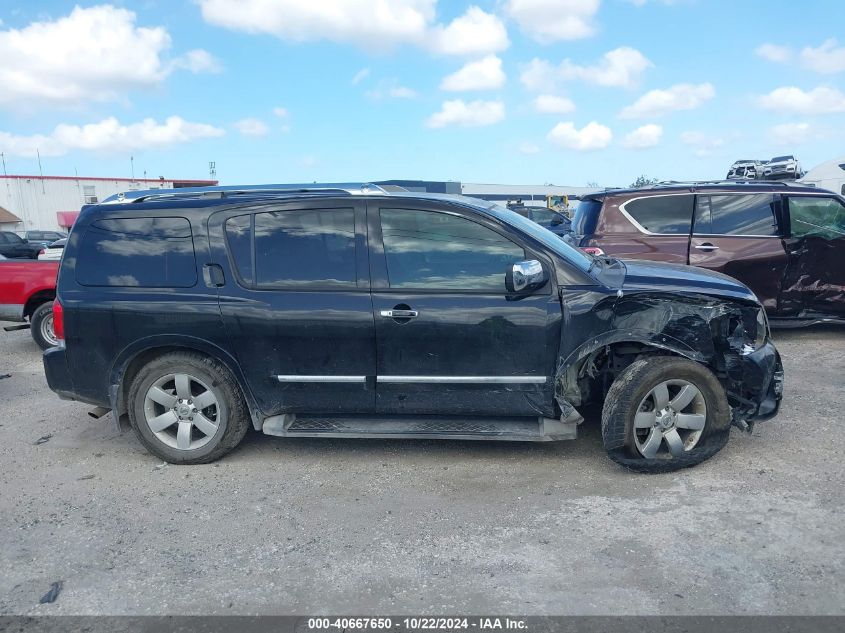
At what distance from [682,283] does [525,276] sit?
3.55 ft

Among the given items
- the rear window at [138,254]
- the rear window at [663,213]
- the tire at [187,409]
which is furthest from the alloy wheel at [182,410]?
the rear window at [663,213]

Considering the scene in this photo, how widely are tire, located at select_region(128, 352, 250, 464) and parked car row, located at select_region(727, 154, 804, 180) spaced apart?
30.9ft

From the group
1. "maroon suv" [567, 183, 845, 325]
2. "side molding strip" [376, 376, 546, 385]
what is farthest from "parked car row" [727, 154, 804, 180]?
"side molding strip" [376, 376, 546, 385]

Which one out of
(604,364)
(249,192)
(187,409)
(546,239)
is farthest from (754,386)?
(187,409)

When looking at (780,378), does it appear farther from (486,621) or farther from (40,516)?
(40,516)

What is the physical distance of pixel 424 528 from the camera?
3.66 m

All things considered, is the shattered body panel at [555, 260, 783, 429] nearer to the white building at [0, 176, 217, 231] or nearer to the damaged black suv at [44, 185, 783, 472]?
the damaged black suv at [44, 185, 783, 472]

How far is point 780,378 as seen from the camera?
14.4 feet

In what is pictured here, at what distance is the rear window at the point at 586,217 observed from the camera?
796 centimetres

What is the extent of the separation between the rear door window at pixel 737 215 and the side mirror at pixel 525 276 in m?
4.42

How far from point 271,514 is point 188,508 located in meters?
0.53

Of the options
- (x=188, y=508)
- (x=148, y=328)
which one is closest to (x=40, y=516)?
(x=188, y=508)

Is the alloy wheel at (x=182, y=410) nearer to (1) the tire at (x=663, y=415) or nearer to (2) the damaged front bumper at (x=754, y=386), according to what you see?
(1) the tire at (x=663, y=415)

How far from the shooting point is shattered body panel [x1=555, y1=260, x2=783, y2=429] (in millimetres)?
4164
